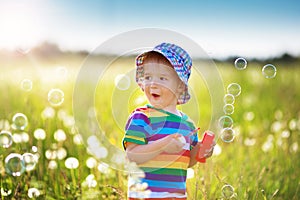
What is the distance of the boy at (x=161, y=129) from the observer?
202 centimetres

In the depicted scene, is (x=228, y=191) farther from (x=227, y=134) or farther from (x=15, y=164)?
(x=15, y=164)

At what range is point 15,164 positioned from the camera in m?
2.42

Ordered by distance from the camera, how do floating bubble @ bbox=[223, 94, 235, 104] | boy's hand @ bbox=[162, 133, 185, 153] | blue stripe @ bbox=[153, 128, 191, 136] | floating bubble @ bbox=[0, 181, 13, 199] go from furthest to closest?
floating bubble @ bbox=[223, 94, 235, 104] → floating bubble @ bbox=[0, 181, 13, 199] → blue stripe @ bbox=[153, 128, 191, 136] → boy's hand @ bbox=[162, 133, 185, 153]

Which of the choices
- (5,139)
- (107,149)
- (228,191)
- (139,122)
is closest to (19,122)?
(5,139)

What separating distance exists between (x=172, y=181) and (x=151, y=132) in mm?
221

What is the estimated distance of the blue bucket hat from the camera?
2.08 meters

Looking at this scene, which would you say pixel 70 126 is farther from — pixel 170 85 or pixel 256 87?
pixel 256 87

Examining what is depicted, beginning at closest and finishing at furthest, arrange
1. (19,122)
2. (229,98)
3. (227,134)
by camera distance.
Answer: (227,134)
(229,98)
(19,122)

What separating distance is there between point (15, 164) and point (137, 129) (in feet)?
2.44

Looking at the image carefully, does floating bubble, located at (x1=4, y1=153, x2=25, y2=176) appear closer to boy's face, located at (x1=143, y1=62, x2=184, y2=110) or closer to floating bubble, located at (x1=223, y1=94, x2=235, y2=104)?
boy's face, located at (x1=143, y1=62, x2=184, y2=110)

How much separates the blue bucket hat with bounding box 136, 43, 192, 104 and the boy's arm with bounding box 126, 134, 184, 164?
0.93 ft

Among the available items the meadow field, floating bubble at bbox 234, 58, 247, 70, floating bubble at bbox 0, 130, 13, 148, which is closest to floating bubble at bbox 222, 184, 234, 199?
the meadow field

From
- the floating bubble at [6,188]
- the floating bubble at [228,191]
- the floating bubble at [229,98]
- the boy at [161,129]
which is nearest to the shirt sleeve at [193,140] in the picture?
the boy at [161,129]

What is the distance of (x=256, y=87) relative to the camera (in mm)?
6523
